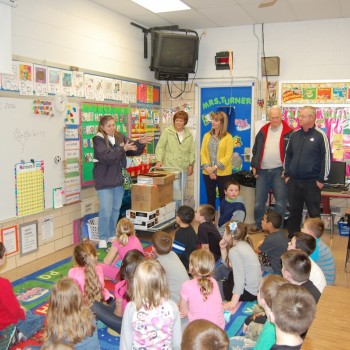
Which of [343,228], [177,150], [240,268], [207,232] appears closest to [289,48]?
[177,150]

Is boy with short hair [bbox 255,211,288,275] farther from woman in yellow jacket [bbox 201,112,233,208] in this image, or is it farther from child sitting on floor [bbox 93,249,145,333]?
woman in yellow jacket [bbox 201,112,233,208]

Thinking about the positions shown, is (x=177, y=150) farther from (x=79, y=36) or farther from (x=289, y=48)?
(x=289, y=48)

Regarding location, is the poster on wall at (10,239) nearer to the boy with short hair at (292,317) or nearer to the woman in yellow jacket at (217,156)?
the woman in yellow jacket at (217,156)

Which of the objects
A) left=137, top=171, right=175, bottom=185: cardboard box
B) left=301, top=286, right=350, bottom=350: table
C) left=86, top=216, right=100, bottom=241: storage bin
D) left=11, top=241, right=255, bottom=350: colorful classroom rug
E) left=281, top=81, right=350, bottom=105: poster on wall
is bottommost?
left=11, top=241, right=255, bottom=350: colorful classroom rug

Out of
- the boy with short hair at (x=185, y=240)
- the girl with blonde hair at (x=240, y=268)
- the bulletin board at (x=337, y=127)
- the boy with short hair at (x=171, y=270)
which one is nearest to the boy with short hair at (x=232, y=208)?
the boy with short hair at (x=185, y=240)

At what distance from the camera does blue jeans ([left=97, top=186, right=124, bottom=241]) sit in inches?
204

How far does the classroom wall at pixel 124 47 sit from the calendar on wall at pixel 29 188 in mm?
118

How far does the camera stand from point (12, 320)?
278cm

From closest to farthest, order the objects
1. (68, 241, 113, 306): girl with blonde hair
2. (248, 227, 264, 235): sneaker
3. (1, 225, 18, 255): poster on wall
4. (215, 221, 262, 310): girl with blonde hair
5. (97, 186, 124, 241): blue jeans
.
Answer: (68, 241, 113, 306): girl with blonde hair
(215, 221, 262, 310): girl with blonde hair
(1, 225, 18, 255): poster on wall
(97, 186, 124, 241): blue jeans
(248, 227, 264, 235): sneaker

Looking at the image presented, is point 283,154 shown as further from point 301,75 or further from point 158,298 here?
point 158,298

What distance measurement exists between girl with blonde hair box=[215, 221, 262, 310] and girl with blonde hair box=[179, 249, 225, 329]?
63cm

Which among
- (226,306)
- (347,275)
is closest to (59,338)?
(226,306)

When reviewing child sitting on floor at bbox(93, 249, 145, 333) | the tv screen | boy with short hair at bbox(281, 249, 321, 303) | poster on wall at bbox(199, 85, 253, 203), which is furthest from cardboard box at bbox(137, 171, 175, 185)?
boy with short hair at bbox(281, 249, 321, 303)

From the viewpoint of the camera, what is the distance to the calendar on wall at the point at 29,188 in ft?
14.7
